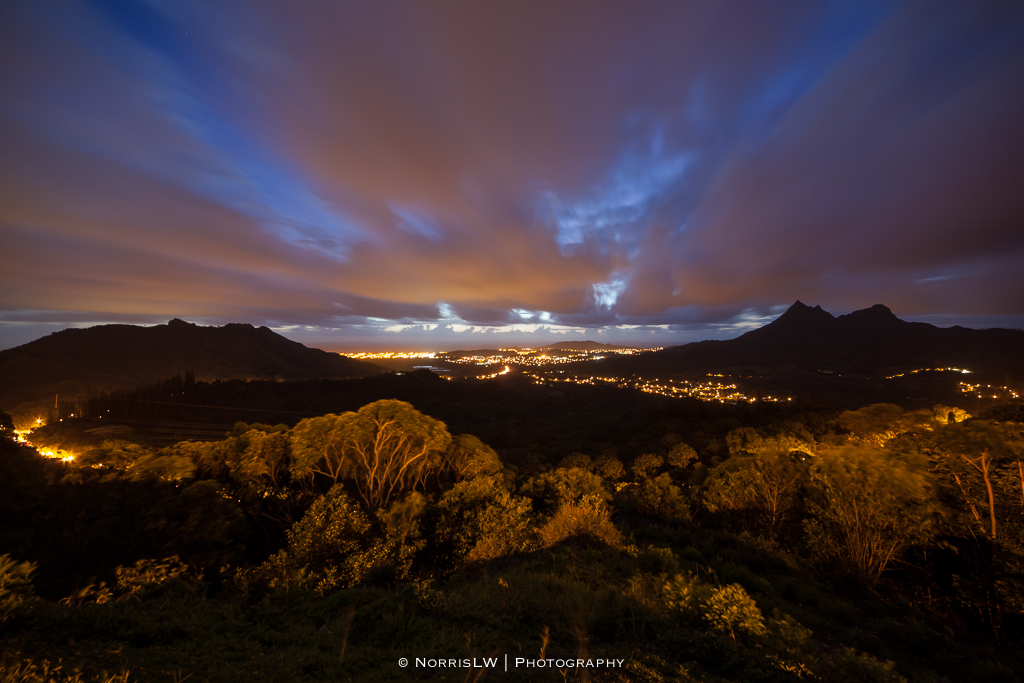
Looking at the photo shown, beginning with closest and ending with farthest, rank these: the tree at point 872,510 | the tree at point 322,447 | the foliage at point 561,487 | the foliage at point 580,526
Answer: the tree at point 872,510, the foliage at point 580,526, the tree at point 322,447, the foliage at point 561,487

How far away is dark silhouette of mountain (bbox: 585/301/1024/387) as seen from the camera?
128375mm

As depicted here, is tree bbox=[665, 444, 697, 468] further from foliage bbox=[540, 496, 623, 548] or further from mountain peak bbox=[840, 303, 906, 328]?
mountain peak bbox=[840, 303, 906, 328]

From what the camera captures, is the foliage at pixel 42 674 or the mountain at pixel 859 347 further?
the mountain at pixel 859 347

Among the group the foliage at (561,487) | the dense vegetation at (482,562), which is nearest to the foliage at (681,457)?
the dense vegetation at (482,562)

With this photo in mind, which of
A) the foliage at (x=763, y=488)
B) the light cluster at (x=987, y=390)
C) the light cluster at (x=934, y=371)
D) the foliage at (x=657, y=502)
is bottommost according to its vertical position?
the light cluster at (x=987, y=390)

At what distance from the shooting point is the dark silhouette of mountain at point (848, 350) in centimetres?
12838

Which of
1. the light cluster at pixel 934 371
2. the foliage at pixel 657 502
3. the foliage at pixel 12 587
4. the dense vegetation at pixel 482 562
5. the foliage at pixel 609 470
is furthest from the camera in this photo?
the light cluster at pixel 934 371

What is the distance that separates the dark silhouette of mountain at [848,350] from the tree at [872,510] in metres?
151

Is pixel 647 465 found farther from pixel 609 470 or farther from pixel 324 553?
pixel 324 553

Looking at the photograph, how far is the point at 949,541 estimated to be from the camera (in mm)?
9328

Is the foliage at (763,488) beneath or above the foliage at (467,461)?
beneath

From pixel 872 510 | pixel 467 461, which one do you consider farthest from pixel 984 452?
pixel 467 461

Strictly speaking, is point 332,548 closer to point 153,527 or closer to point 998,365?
point 153,527

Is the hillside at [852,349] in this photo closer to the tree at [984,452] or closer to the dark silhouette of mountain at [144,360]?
the tree at [984,452]
